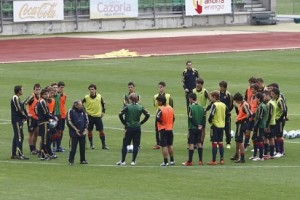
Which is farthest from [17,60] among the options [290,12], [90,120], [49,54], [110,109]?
[290,12]

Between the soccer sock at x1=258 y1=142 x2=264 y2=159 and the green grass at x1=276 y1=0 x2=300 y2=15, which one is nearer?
the soccer sock at x1=258 y1=142 x2=264 y2=159

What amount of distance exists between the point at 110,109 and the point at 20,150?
31.8 ft

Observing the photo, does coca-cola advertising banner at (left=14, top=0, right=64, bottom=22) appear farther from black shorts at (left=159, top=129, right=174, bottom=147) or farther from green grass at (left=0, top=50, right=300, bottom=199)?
black shorts at (left=159, top=129, right=174, bottom=147)

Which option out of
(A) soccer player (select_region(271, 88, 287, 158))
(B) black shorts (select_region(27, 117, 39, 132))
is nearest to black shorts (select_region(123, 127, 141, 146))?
(B) black shorts (select_region(27, 117, 39, 132))

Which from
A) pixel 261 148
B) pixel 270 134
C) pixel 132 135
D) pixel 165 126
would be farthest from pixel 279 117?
pixel 132 135

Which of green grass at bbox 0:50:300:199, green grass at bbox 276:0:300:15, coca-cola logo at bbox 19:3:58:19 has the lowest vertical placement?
green grass at bbox 0:50:300:199

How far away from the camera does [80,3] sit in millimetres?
73312

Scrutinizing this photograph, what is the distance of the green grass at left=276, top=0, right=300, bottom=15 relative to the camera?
101 m

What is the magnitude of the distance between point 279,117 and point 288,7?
8062 cm

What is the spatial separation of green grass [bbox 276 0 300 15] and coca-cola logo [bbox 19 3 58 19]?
34.8 m

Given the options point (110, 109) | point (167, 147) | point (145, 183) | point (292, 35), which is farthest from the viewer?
point (292, 35)

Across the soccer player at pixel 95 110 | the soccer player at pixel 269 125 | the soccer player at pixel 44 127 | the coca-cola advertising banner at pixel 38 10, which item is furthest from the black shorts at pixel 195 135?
the coca-cola advertising banner at pixel 38 10

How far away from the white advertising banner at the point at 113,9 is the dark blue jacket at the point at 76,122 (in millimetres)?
46389

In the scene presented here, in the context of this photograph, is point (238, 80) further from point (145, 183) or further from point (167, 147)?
point (145, 183)
